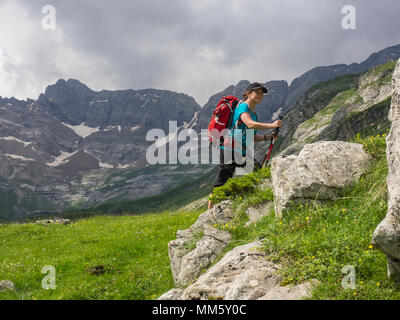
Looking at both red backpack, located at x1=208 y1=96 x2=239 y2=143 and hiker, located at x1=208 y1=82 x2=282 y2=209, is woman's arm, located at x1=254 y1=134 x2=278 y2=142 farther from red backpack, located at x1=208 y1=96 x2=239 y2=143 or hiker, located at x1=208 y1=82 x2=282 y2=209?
red backpack, located at x1=208 y1=96 x2=239 y2=143

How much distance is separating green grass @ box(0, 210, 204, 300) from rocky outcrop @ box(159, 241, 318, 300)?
3457 mm

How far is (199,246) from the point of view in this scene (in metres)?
8.57

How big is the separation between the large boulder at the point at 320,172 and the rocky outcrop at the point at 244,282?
1.89 m

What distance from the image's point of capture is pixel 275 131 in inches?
375

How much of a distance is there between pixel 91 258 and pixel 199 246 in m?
6.50

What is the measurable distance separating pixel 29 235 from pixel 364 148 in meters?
18.1

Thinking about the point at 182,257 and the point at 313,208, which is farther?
the point at 182,257

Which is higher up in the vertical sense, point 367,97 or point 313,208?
point 367,97

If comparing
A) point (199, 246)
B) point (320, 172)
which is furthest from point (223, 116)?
point (199, 246)

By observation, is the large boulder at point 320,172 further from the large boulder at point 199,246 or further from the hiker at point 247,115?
the large boulder at point 199,246

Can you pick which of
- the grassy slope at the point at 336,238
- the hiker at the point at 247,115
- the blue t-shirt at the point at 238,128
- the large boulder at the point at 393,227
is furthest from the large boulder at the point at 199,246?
the large boulder at the point at 393,227
